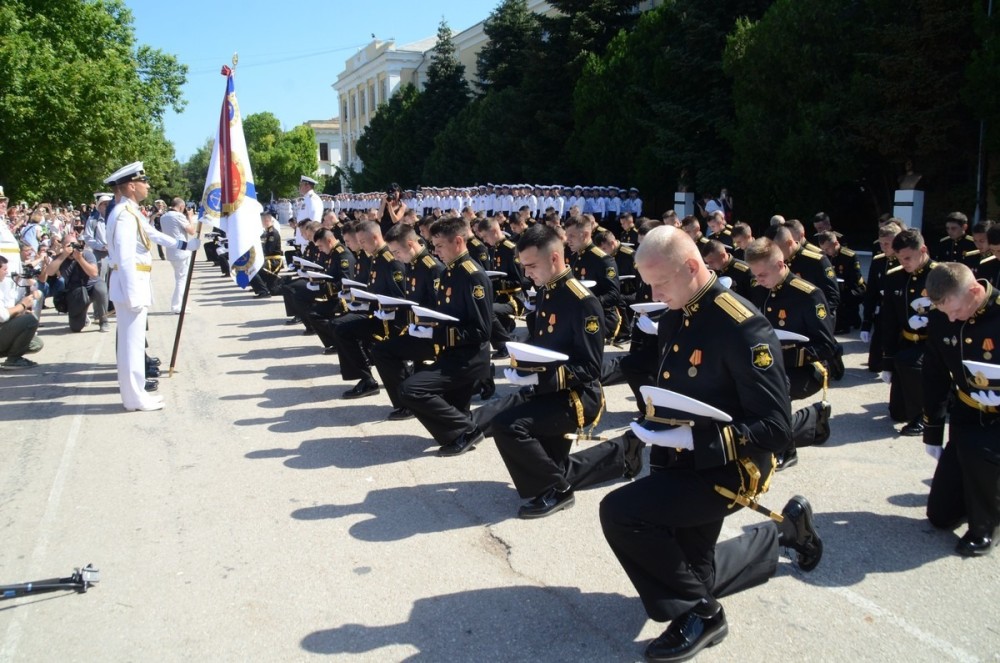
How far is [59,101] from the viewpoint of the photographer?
68.0 ft

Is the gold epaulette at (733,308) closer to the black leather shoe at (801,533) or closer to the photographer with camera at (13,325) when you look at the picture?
the black leather shoe at (801,533)

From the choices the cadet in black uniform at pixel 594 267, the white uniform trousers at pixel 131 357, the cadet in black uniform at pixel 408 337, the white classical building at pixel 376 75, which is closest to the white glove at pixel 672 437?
the cadet in black uniform at pixel 408 337

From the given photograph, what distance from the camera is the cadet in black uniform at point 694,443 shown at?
3424 millimetres

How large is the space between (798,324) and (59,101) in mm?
21006

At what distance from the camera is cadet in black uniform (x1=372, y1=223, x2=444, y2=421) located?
748cm

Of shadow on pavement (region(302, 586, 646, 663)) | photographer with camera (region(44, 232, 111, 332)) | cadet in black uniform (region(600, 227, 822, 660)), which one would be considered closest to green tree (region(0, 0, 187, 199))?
photographer with camera (region(44, 232, 111, 332))

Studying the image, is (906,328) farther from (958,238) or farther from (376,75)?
(376,75)

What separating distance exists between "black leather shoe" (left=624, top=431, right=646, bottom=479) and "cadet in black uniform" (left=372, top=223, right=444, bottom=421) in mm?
2477

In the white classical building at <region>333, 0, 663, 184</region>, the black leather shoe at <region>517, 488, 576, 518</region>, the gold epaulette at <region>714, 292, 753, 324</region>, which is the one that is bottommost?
the black leather shoe at <region>517, 488, 576, 518</region>

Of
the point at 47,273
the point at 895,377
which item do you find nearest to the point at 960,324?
the point at 895,377

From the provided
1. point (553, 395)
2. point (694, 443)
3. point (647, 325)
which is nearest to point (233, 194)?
point (647, 325)

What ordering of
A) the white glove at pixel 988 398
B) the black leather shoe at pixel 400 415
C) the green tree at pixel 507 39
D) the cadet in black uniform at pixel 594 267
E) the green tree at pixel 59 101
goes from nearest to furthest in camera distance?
the white glove at pixel 988 398 → the black leather shoe at pixel 400 415 → the cadet in black uniform at pixel 594 267 → the green tree at pixel 59 101 → the green tree at pixel 507 39

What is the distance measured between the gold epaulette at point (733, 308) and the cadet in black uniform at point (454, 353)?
3.33 metres

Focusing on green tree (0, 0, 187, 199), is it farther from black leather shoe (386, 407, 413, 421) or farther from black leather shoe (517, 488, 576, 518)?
black leather shoe (517, 488, 576, 518)
